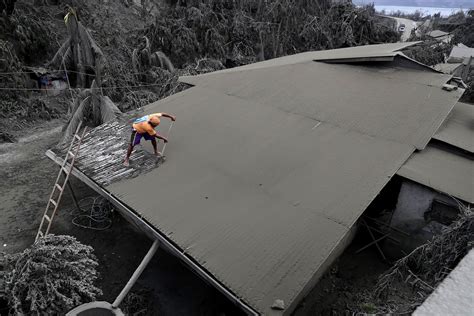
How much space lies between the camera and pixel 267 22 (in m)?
24.6

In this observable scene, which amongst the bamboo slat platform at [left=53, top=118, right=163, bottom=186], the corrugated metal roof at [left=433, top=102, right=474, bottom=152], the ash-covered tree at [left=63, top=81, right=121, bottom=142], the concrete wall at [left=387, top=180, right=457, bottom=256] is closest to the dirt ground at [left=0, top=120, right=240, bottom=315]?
the ash-covered tree at [left=63, top=81, right=121, bottom=142]

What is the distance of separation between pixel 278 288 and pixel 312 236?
1162mm

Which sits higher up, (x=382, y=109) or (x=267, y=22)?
(x=267, y=22)

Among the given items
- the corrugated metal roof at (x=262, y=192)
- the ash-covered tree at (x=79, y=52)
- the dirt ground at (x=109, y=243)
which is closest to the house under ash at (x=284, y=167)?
the corrugated metal roof at (x=262, y=192)

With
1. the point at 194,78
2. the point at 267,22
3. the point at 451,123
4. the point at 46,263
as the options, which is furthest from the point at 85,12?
Result: the point at 451,123

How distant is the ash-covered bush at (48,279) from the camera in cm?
534

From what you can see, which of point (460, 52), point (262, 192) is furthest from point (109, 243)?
point (460, 52)

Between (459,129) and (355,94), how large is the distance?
2.88m

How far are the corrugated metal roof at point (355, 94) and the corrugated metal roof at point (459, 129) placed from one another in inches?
17.4

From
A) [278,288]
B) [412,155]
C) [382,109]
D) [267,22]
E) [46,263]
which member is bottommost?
[46,263]

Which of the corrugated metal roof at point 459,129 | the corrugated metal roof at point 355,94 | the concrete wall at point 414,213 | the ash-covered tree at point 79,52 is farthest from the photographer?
the ash-covered tree at point 79,52

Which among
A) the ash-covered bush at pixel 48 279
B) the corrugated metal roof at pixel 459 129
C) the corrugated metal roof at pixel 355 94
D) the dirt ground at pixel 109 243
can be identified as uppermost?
the corrugated metal roof at pixel 355 94

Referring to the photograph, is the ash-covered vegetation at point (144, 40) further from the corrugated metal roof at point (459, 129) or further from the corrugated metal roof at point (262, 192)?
the corrugated metal roof at point (459, 129)

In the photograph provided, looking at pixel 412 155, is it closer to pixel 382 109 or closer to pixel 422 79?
pixel 382 109
